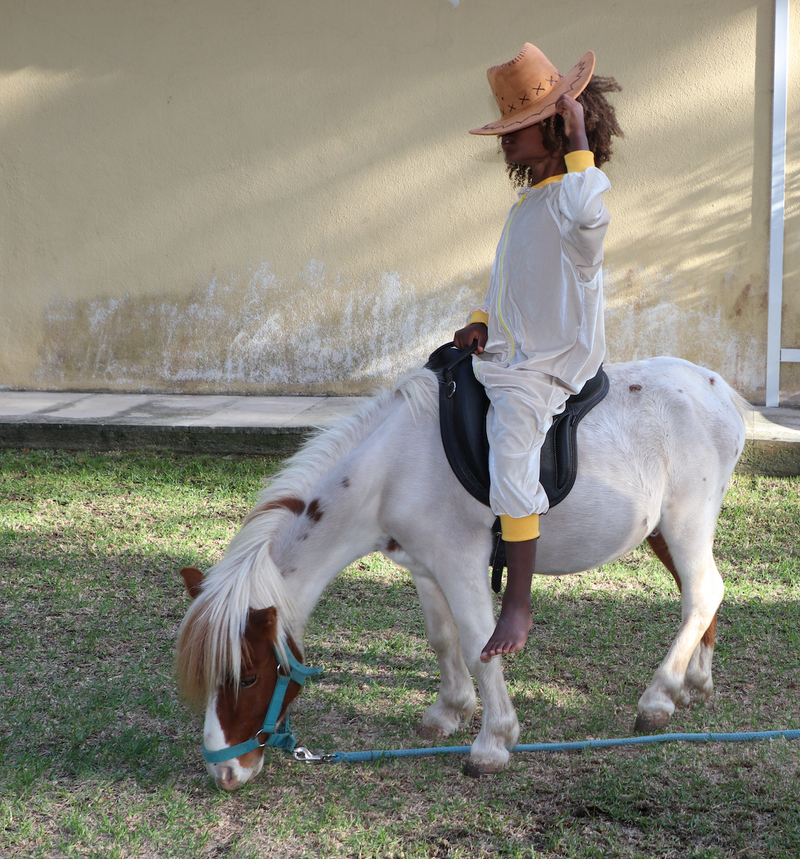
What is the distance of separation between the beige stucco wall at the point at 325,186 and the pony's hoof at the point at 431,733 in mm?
4387

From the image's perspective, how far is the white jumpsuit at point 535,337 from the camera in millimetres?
2373

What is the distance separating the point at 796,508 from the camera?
4.95m

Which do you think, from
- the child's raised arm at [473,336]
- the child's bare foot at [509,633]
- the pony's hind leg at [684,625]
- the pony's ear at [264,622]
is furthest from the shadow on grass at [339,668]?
the child's raised arm at [473,336]

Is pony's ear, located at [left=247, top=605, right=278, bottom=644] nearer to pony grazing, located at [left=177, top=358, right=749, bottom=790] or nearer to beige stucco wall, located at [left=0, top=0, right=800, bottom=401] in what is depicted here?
pony grazing, located at [left=177, top=358, right=749, bottom=790]

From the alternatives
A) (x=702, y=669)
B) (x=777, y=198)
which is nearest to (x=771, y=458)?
(x=777, y=198)

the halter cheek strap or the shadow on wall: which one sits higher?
the shadow on wall

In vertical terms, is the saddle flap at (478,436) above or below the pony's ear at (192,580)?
above

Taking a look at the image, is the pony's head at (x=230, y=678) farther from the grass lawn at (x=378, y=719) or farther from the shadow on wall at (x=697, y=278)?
the shadow on wall at (x=697, y=278)

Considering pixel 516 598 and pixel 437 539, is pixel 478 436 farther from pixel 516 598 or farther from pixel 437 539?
pixel 516 598

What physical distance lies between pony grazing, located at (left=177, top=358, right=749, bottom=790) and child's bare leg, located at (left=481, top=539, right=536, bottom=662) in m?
0.10

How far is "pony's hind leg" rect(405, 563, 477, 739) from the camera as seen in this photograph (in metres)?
2.83

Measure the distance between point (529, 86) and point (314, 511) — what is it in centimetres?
143

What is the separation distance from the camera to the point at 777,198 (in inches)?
243

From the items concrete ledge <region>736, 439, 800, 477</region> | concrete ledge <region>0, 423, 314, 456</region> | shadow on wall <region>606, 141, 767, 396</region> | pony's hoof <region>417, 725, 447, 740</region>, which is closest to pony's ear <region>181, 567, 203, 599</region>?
pony's hoof <region>417, 725, 447, 740</region>
